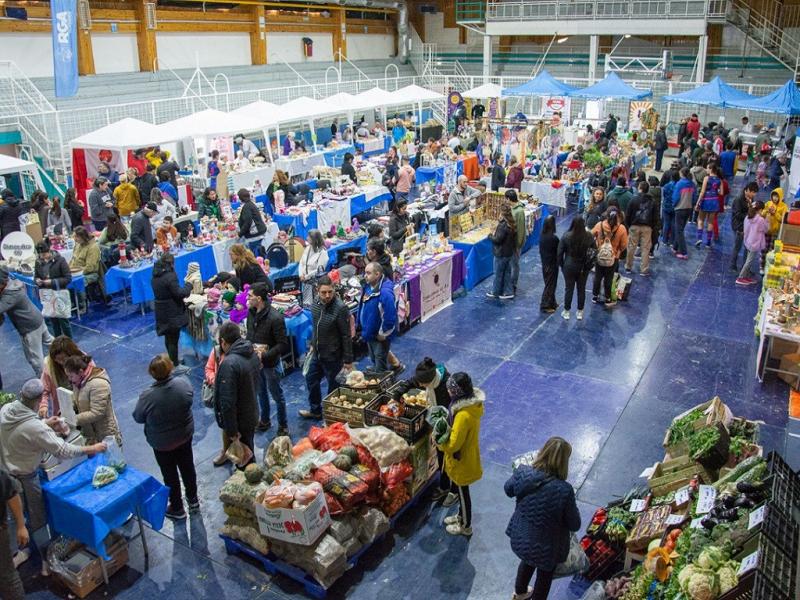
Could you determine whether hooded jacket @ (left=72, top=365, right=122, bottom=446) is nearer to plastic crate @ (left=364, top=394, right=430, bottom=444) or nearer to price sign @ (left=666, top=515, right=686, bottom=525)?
plastic crate @ (left=364, top=394, right=430, bottom=444)

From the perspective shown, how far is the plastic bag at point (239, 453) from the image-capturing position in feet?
18.9

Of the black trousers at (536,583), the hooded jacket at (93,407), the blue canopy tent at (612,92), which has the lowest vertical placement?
the black trousers at (536,583)

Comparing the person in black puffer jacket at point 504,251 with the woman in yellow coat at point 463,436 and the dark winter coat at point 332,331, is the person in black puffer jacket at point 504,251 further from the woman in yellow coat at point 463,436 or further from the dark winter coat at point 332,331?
the woman in yellow coat at point 463,436

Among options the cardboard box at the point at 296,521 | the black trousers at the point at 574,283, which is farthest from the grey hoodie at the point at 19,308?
the black trousers at the point at 574,283

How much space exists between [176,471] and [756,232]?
891cm

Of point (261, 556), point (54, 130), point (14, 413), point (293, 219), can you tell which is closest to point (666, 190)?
point (293, 219)

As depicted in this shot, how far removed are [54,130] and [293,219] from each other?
28.3 ft

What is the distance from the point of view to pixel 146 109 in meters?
19.4

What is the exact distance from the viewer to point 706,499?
4539 mm

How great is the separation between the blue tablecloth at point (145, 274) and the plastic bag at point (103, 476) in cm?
463

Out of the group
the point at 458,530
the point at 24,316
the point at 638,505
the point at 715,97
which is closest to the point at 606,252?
the point at 638,505

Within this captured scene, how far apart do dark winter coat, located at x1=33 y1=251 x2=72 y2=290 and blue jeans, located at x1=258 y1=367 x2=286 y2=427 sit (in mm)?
3189

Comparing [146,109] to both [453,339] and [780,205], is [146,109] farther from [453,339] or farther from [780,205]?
[780,205]

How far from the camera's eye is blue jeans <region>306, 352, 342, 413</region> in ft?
22.3
